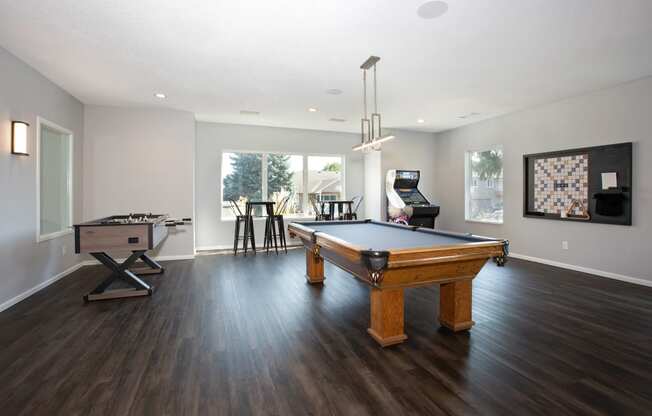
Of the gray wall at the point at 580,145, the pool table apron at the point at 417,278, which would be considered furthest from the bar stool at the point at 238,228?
the gray wall at the point at 580,145

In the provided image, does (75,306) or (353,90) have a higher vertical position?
(353,90)

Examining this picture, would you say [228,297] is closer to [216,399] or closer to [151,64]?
[216,399]

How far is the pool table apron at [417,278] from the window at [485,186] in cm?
411

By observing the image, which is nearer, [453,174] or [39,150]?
[39,150]

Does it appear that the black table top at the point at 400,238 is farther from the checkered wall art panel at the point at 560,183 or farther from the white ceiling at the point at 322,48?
the checkered wall art panel at the point at 560,183

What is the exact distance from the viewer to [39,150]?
393cm

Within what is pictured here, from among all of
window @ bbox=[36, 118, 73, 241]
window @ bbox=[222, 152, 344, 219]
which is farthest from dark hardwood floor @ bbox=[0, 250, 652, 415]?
window @ bbox=[222, 152, 344, 219]

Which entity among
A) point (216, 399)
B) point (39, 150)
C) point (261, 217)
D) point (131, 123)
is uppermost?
point (131, 123)

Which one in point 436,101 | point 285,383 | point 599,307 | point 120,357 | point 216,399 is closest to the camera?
point 216,399

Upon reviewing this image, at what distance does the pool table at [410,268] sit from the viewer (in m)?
2.19

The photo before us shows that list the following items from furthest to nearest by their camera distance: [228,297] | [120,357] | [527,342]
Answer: [228,297]
[527,342]
[120,357]

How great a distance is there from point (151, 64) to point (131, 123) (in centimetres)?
226

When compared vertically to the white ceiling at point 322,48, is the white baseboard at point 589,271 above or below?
below

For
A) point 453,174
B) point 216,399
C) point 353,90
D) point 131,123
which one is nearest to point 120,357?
point 216,399
